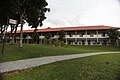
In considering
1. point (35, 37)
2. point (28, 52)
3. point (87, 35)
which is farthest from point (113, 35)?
point (28, 52)

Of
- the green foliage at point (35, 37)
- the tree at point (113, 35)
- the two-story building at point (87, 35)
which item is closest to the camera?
the tree at point (113, 35)

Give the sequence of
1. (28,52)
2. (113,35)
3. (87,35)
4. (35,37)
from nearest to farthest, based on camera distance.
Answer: (28,52) → (113,35) → (87,35) → (35,37)

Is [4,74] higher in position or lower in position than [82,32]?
lower

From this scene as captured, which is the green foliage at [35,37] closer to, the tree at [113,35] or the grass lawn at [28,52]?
the tree at [113,35]

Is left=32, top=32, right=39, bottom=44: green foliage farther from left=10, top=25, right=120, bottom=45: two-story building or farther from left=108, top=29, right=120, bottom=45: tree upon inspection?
left=108, top=29, right=120, bottom=45: tree

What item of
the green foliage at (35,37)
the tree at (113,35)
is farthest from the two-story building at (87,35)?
the green foliage at (35,37)

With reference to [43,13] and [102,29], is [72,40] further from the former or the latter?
[43,13]

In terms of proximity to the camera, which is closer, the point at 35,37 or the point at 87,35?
the point at 87,35

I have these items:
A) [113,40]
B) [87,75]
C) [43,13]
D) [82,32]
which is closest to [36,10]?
[43,13]

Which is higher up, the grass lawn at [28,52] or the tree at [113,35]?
the tree at [113,35]

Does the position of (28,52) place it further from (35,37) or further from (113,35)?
(35,37)

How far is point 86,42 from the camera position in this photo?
73.2 metres

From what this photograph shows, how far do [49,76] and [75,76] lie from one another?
1333 millimetres

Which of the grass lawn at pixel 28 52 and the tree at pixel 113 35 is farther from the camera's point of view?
the tree at pixel 113 35
